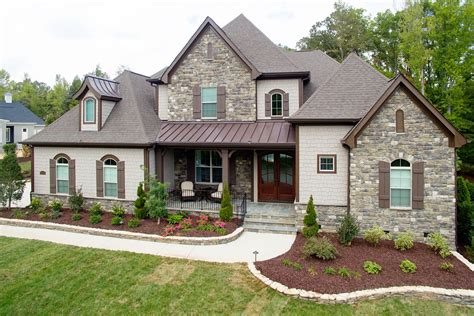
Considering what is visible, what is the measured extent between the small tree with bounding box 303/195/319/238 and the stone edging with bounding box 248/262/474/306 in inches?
145

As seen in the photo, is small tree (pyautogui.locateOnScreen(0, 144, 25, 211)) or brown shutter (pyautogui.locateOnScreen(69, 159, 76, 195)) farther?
brown shutter (pyautogui.locateOnScreen(69, 159, 76, 195))

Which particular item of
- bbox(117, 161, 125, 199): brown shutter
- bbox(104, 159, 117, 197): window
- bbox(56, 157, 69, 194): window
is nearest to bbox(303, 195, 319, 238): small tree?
bbox(117, 161, 125, 199): brown shutter

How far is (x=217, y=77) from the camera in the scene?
1532 centimetres

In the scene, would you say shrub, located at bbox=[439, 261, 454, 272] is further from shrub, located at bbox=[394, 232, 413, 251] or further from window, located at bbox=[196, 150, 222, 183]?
window, located at bbox=[196, 150, 222, 183]

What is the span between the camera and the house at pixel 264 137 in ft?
34.9

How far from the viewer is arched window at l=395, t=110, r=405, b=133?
1061 cm

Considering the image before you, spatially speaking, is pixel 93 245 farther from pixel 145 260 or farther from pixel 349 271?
pixel 349 271

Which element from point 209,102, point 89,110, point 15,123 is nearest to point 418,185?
point 209,102

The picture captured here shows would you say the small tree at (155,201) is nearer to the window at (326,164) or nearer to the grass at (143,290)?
the grass at (143,290)

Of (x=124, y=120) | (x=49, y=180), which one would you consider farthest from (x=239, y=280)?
(x=49, y=180)

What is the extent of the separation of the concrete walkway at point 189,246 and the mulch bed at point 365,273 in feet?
2.33

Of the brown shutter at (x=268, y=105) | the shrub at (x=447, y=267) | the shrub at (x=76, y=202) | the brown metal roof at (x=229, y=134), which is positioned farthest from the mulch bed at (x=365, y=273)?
the shrub at (x=76, y=202)

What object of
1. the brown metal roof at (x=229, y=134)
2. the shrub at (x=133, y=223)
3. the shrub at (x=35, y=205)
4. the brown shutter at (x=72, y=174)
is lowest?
the shrub at (x=133, y=223)

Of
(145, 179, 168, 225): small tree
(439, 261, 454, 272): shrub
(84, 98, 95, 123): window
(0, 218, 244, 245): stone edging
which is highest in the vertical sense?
(84, 98, 95, 123): window
